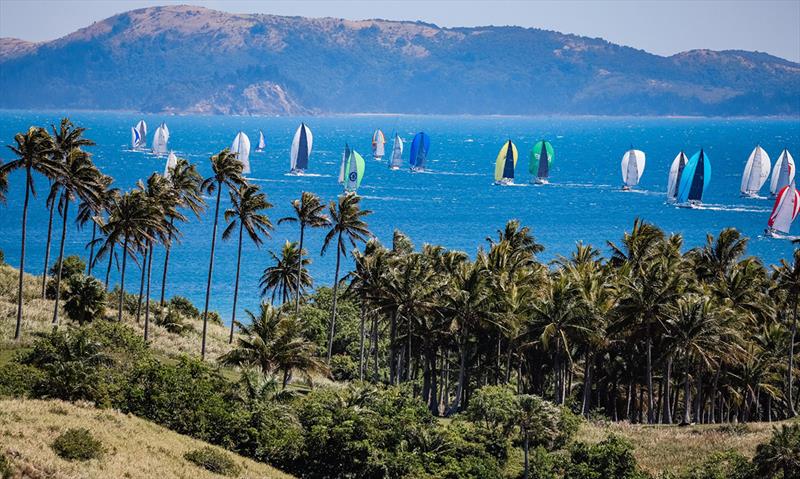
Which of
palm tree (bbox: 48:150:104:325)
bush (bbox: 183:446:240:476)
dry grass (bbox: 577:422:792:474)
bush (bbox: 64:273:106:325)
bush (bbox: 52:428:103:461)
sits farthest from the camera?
palm tree (bbox: 48:150:104:325)

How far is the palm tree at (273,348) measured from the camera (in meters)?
64.6

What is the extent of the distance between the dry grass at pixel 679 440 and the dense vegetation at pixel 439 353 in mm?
2665

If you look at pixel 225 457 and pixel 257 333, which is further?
pixel 257 333

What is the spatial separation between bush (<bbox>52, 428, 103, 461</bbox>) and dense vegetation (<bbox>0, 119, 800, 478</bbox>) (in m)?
8.82

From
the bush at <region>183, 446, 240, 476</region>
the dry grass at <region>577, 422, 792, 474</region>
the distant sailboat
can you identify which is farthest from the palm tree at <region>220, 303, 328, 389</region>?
the distant sailboat

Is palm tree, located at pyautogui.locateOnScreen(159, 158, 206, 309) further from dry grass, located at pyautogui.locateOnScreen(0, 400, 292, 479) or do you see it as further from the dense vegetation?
dry grass, located at pyautogui.locateOnScreen(0, 400, 292, 479)

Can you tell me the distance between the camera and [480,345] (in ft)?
265

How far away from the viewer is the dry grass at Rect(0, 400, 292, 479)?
44.2 m

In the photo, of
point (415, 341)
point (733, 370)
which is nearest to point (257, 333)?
point (415, 341)

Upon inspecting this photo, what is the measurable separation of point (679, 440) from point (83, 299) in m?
40.5

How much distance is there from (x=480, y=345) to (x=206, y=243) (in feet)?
325

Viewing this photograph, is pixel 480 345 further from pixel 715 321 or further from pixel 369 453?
pixel 369 453

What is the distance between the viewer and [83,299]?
241 feet

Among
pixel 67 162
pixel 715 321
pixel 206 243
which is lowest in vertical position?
pixel 206 243
